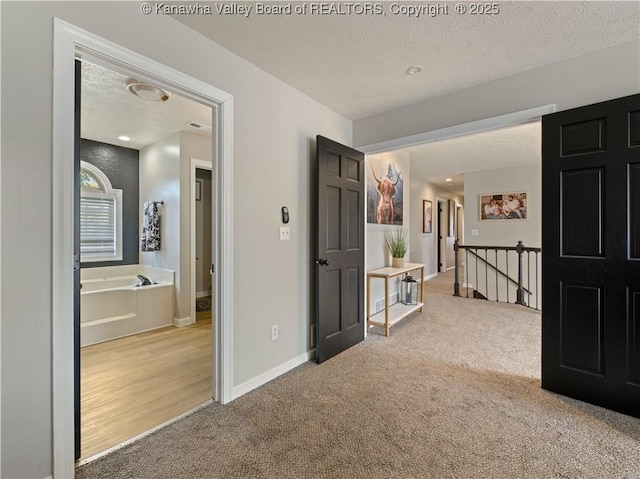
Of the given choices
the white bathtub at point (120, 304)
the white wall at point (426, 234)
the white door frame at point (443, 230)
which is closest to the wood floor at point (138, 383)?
the white bathtub at point (120, 304)

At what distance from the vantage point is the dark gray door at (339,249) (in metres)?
2.75

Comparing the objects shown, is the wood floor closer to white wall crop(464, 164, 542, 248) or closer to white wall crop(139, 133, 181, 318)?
white wall crop(139, 133, 181, 318)

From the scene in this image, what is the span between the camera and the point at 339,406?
2.04m

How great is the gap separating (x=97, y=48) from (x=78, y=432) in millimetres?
1989

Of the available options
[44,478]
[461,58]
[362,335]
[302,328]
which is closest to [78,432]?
[44,478]

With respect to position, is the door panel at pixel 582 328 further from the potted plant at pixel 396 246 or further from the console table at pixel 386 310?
the potted plant at pixel 396 246

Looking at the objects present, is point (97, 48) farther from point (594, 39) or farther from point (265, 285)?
point (594, 39)

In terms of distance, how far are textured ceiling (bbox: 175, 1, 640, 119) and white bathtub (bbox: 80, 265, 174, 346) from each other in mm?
3095

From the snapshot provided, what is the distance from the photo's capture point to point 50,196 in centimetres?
135

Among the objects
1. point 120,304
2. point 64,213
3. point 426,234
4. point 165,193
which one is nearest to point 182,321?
point 120,304

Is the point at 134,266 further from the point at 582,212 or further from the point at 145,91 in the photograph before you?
the point at 582,212

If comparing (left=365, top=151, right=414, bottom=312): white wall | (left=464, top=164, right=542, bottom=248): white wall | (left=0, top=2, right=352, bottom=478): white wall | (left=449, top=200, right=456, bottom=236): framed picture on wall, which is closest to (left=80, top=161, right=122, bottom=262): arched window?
(left=0, top=2, right=352, bottom=478): white wall

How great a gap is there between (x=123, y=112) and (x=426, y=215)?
22.2 ft

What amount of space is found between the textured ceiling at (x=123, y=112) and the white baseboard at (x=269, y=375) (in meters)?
2.67
